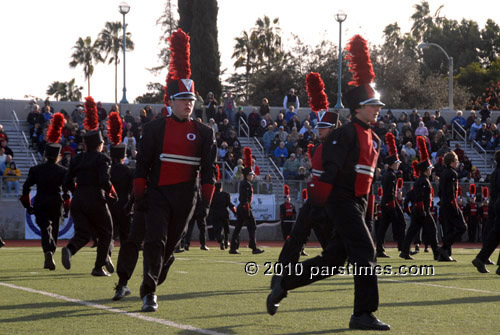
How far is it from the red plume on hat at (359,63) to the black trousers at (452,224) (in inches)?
353

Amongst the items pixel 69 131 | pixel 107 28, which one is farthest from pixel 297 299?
pixel 107 28

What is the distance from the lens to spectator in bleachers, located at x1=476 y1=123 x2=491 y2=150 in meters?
35.8

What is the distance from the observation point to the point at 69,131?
94.3 feet

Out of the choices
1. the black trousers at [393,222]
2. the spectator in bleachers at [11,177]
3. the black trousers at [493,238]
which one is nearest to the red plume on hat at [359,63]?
the black trousers at [493,238]

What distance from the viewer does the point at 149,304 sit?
8367mm

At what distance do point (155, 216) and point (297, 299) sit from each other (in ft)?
6.55

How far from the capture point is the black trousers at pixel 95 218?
1250 centimetres

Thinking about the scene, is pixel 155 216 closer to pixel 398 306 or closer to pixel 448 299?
pixel 398 306

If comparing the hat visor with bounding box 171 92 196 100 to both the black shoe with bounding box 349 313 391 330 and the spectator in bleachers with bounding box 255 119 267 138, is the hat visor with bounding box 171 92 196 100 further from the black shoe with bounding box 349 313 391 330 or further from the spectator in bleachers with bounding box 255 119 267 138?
the spectator in bleachers with bounding box 255 119 267 138

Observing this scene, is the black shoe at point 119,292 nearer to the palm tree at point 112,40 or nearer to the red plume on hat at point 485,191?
the red plume on hat at point 485,191

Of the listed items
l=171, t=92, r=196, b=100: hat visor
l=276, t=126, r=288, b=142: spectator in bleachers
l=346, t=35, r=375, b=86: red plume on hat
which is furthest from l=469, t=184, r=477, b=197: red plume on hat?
l=171, t=92, r=196, b=100: hat visor

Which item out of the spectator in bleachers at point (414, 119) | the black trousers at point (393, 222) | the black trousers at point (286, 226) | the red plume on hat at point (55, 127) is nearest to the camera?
the red plume on hat at point (55, 127)

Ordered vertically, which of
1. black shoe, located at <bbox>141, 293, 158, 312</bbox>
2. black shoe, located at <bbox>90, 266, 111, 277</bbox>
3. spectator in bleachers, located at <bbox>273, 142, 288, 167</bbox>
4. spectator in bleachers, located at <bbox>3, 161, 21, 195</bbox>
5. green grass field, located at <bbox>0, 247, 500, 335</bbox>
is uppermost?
spectator in bleachers, located at <bbox>273, 142, 288, 167</bbox>

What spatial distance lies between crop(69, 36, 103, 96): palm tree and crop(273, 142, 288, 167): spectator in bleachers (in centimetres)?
5694
